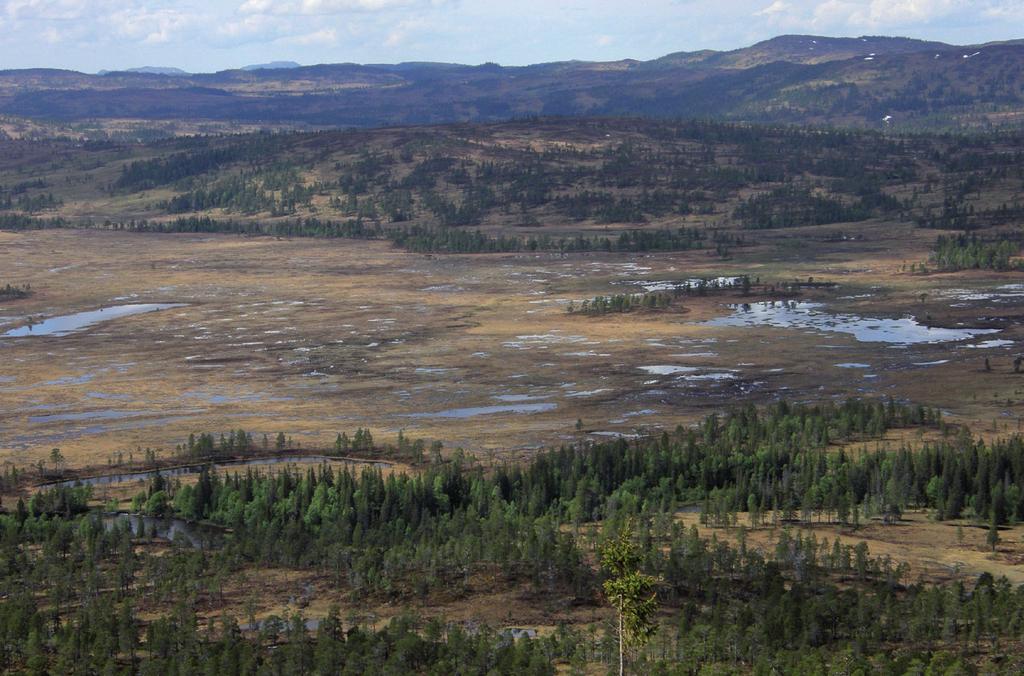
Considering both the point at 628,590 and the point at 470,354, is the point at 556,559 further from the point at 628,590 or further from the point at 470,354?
the point at 470,354

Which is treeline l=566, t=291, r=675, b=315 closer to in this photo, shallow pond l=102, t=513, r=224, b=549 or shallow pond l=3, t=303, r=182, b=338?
shallow pond l=3, t=303, r=182, b=338

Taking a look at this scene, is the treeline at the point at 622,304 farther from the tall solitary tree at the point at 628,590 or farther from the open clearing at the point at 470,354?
the tall solitary tree at the point at 628,590

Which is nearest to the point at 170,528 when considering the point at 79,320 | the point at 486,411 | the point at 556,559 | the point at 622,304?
the point at 556,559

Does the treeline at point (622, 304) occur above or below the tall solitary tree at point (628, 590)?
→ below

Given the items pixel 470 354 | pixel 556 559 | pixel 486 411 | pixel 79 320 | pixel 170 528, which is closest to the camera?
pixel 556 559

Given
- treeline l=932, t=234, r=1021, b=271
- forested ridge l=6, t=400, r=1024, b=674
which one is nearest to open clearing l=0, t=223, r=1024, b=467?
treeline l=932, t=234, r=1021, b=271

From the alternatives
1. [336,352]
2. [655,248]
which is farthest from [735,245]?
[336,352]

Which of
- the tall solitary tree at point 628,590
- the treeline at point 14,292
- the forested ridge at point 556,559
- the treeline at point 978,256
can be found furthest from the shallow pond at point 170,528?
the treeline at point 978,256
